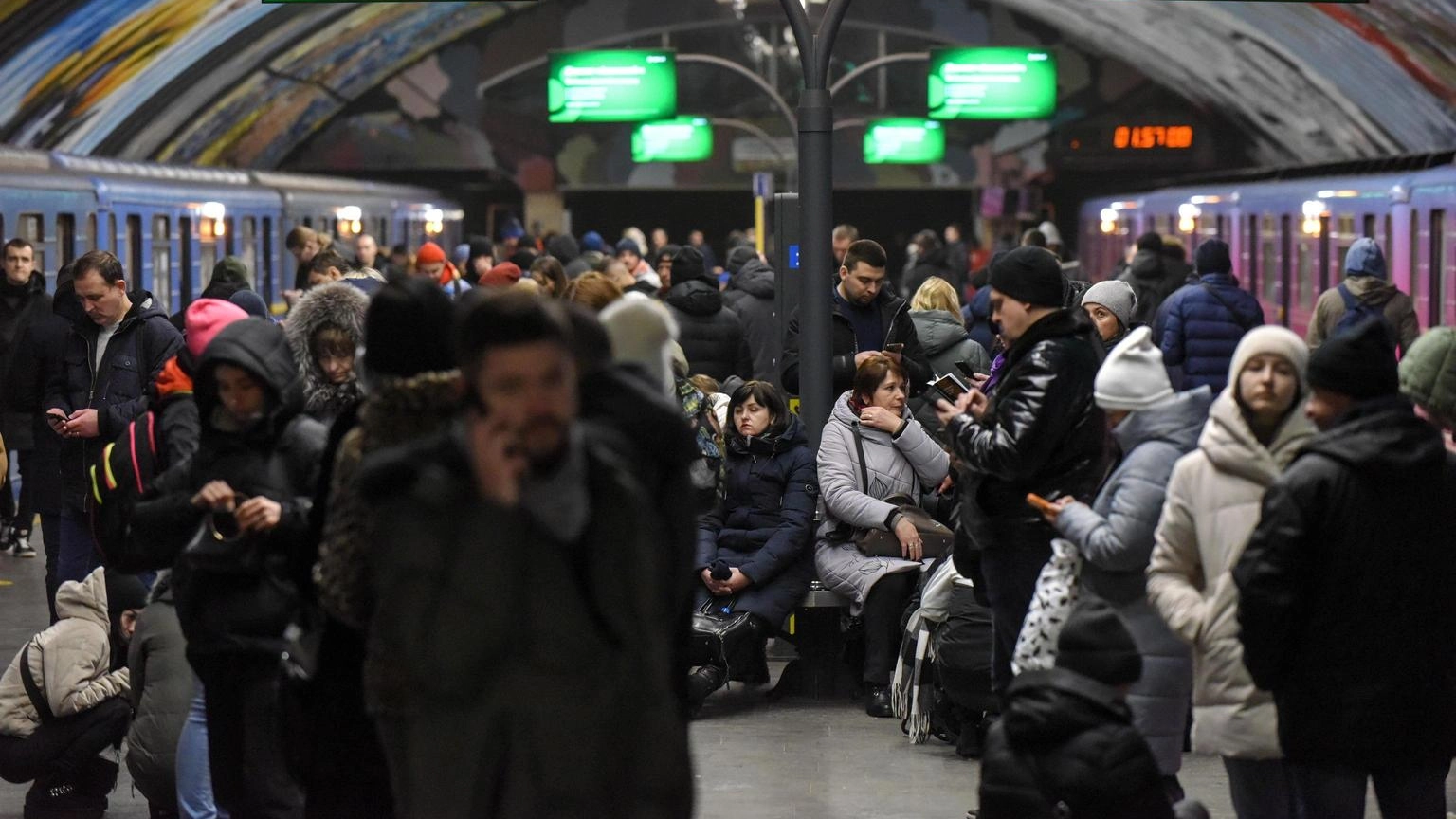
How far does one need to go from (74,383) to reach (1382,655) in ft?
20.2

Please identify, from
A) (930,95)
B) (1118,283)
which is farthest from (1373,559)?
Answer: (930,95)

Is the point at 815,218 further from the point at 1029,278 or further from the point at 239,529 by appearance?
the point at 239,529

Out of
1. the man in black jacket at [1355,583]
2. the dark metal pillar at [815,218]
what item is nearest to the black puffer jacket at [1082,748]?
the man in black jacket at [1355,583]

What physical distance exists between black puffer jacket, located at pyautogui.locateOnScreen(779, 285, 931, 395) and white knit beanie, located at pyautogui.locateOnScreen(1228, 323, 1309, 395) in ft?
13.2

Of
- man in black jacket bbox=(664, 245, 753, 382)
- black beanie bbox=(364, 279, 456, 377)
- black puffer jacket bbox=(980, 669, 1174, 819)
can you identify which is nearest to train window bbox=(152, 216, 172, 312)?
man in black jacket bbox=(664, 245, 753, 382)

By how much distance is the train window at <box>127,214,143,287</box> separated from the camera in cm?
1692

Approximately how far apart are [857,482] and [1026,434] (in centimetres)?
264

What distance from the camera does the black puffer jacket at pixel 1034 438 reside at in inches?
229

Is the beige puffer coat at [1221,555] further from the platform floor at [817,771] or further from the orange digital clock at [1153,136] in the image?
the orange digital clock at [1153,136]

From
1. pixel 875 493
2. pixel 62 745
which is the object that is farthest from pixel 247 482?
Result: pixel 875 493

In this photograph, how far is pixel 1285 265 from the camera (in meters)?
20.9

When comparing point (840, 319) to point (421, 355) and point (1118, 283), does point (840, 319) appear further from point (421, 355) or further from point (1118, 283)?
point (421, 355)

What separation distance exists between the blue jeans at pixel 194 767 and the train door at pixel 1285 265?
1642cm

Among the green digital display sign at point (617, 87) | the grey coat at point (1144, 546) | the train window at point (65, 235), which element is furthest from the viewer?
the green digital display sign at point (617, 87)
